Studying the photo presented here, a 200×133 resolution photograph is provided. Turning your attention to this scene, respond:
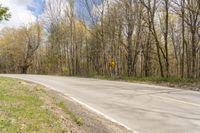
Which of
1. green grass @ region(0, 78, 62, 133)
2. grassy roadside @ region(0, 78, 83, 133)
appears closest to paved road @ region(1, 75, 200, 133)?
grassy roadside @ region(0, 78, 83, 133)

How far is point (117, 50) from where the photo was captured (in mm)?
45062

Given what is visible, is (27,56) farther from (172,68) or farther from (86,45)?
(172,68)

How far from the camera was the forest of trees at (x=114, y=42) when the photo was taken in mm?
34250

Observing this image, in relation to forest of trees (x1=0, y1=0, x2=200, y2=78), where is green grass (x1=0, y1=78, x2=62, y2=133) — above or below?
below

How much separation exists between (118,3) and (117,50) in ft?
26.4

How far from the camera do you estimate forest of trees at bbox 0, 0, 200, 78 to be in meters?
34.2

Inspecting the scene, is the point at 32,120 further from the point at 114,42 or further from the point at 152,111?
the point at 114,42

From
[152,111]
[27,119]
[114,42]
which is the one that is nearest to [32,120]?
[27,119]

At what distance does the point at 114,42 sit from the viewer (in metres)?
44.2

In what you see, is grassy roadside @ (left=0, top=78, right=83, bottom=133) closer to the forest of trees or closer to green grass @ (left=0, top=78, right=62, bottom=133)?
green grass @ (left=0, top=78, right=62, bottom=133)

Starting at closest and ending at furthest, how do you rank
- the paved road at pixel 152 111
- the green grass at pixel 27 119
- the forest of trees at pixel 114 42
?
the green grass at pixel 27 119, the paved road at pixel 152 111, the forest of trees at pixel 114 42

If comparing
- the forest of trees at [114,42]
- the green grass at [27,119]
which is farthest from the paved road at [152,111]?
the forest of trees at [114,42]

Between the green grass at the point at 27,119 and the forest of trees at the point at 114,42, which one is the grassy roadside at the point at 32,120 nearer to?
the green grass at the point at 27,119

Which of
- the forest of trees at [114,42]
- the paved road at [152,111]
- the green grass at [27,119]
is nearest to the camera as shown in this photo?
the green grass at [27,119]
